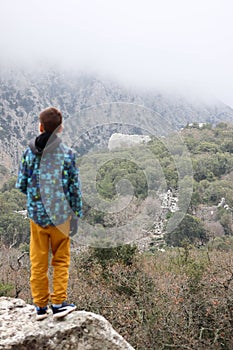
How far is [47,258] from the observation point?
3.50 m

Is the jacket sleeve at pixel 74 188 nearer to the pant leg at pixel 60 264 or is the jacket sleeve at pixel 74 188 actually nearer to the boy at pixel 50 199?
the boy at pixel 50 199

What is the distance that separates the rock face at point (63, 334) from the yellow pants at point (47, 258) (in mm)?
217

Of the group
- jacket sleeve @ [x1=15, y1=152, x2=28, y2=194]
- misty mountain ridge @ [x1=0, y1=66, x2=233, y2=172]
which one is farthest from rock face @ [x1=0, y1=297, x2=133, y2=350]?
misty mountain ridge @ [x1=0, y1=66, x2=233, y2=172]

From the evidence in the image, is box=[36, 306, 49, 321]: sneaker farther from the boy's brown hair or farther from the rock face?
the boy's brown hair

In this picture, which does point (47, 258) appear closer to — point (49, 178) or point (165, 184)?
point (49, 178)

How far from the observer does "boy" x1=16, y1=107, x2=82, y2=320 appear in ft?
11.0

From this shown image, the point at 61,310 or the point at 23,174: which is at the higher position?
the point at 23,174

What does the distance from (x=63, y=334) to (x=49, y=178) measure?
4.57ft

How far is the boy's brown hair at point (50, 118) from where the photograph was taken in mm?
3352

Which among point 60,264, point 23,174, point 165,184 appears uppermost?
point 23,174

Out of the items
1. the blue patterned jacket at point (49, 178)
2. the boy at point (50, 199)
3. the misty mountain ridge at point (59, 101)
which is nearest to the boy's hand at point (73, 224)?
the boy at point (50, 199)

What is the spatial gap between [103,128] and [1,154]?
48.0 meters

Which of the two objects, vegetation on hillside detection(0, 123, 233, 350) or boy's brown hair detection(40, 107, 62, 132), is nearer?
boy's brown hair detection(40, 107, 62, 132)

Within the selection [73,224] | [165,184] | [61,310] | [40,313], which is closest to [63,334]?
[61,310]
